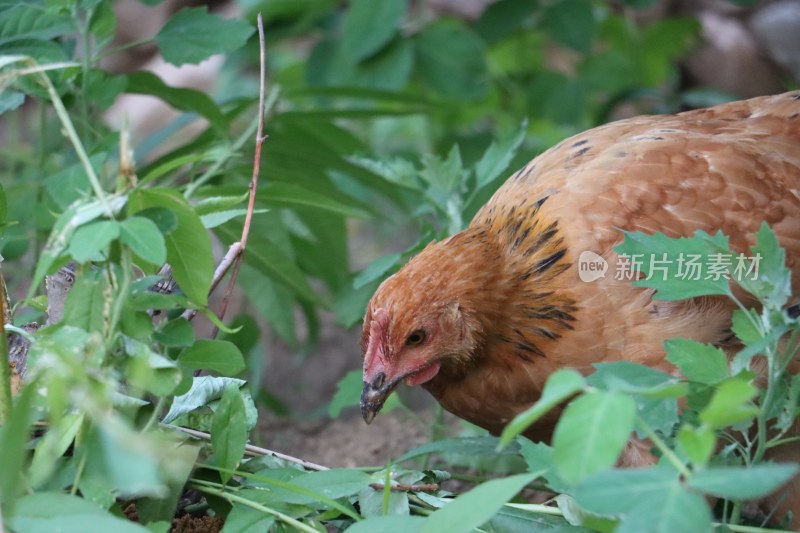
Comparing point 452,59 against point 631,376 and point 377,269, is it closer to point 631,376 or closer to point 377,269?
point 377,269

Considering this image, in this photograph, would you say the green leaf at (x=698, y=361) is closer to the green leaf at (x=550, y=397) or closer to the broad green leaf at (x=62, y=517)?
the green leaf at (x=550, y=397)

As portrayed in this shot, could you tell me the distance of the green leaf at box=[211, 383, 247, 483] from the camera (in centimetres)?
159

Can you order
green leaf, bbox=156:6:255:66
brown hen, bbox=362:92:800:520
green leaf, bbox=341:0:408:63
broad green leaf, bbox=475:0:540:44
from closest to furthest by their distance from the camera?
brown hen, bbox=362:92:800:520
green leaf, bbox=156:6:255:66
green leaf, bbox=341:0:408:63
broad green leaf, bbox=475:0:540:44

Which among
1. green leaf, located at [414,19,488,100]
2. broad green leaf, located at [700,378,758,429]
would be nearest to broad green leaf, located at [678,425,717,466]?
broad green leaf, located at [700,378,758,429]


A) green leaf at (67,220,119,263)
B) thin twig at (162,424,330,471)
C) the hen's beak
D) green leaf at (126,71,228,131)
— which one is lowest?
the hen's beak

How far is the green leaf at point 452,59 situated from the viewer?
11.4 ft

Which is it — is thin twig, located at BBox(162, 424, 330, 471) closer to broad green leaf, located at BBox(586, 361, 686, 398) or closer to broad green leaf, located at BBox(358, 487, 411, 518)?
broad green leaf, located at BBox(358, 487, 411, 518)

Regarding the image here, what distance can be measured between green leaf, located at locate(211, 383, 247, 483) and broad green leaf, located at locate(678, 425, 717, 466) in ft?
2.58

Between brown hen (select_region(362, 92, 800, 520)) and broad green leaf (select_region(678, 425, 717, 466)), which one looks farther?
brown hen (select_region(362, 92, 800, 520))

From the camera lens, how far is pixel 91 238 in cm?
129

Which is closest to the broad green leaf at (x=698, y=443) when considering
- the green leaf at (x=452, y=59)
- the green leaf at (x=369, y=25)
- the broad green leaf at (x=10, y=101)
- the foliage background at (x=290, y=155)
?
the foliage background at (x=290, y=155)

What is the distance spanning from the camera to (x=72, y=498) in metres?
1.29

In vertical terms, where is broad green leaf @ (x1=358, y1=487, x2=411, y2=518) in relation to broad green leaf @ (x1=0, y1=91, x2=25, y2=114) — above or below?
below

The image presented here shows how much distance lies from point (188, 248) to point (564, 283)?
881 mm
